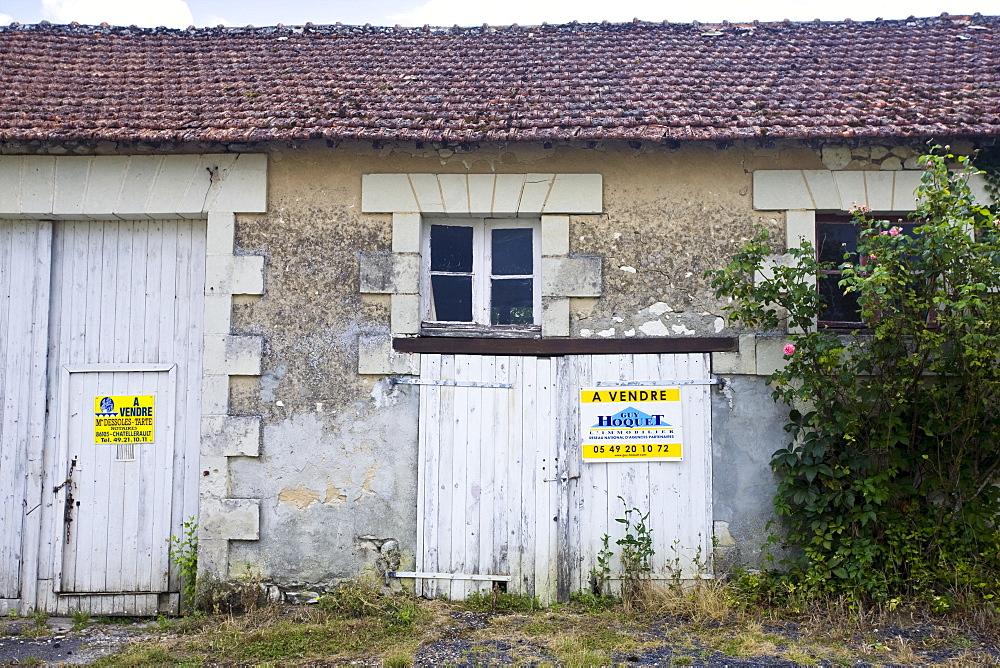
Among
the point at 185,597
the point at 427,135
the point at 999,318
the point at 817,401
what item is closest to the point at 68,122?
the point at 427,135

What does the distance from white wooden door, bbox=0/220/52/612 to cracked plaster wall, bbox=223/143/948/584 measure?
58.5 inches

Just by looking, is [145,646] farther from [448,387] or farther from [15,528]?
[448,387]

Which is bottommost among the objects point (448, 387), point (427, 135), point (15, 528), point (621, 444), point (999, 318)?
point (15, 528)

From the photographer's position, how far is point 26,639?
17.9 feet

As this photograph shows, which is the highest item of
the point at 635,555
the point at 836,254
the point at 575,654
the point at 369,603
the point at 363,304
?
the point at 836,254

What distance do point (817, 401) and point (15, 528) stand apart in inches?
226

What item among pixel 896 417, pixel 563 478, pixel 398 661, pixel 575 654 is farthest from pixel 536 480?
pixel 896 417

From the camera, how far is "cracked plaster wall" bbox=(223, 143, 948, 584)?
19.4 ft

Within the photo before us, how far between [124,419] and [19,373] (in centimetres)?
83

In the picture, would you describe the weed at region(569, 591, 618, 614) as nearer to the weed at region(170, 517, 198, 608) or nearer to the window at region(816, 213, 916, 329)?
the window at region(816, 213, 916, 329)

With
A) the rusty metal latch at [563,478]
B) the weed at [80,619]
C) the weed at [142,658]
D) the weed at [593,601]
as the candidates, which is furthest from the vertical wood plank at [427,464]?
the weed at [80,619]

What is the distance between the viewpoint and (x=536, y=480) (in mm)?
5914

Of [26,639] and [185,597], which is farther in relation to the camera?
[185,597]

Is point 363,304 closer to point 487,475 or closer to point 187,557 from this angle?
point 487,475
